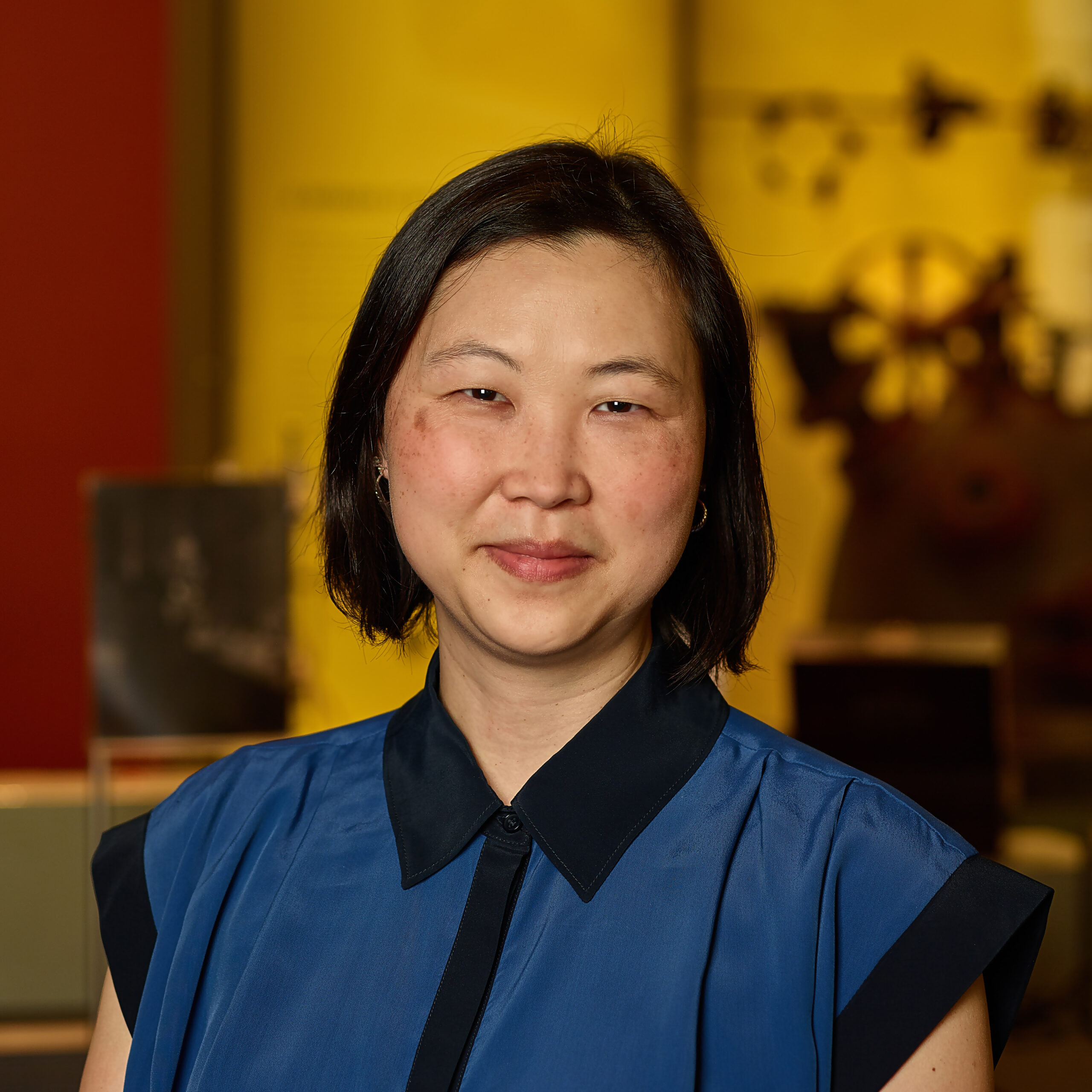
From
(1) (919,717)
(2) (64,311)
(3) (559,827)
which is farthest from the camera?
(1) (919,717)

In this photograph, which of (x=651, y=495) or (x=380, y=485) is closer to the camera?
(x=651, y=495)

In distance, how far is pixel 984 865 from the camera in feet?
3.20

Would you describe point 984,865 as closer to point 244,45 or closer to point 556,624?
point 556,624

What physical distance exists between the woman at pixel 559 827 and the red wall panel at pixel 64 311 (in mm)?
2663

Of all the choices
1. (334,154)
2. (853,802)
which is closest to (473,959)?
(853,802)

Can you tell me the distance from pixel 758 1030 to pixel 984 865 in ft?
0.70

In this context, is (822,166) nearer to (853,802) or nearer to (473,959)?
(853,802)

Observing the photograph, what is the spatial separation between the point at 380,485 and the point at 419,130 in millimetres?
3041

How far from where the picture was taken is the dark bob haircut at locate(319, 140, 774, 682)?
1059 millimetres

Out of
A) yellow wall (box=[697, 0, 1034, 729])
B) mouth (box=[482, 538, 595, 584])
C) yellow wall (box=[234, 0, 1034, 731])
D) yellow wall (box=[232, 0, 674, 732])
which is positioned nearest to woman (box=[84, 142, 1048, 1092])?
mouth (box=[482, 538, 595, 584])

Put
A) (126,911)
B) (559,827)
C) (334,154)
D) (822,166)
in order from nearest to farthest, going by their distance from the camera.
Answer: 1. (559,827)
2. (126,911)
3. (334,154)
4. (822,166)

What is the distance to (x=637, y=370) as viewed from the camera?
1003mm

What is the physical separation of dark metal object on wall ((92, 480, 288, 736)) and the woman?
1.61 meters

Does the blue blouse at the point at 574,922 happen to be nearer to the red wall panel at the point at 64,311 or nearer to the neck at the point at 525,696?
the neck at the point at 525,696
